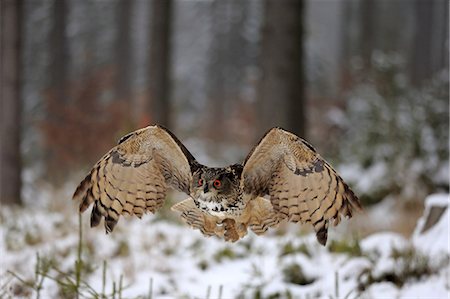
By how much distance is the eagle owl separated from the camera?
249 cm

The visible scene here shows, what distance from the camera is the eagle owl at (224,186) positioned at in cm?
249

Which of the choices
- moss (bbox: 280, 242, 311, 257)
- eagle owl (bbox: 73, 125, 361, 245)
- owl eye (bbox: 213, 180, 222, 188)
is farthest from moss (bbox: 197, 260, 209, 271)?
owl eye (bbox: 213, 180, 222, 188)

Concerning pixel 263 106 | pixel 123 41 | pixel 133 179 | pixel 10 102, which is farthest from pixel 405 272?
pixel 123 41

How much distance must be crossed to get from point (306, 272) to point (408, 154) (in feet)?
19.0

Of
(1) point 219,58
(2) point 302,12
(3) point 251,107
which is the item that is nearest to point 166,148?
(2) point 302,12

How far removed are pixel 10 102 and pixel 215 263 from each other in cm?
535

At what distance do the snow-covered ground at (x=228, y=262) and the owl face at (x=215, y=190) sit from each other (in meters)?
0.76

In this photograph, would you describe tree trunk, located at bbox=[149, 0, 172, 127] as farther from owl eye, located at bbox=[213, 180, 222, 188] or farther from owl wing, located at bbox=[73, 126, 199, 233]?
owl eye, located at bbox=[213, 180, 222, 188]

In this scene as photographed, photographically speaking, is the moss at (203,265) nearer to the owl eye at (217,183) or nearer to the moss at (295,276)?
the moss at (295,276)

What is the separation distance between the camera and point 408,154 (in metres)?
9.59

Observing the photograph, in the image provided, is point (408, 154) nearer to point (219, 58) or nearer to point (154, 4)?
point (154, 4)

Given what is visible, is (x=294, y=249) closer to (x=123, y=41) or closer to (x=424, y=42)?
(x=123, y=41)

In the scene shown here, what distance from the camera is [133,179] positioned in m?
2.73

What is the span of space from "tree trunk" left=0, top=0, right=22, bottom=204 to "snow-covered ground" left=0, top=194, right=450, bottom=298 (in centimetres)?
285
